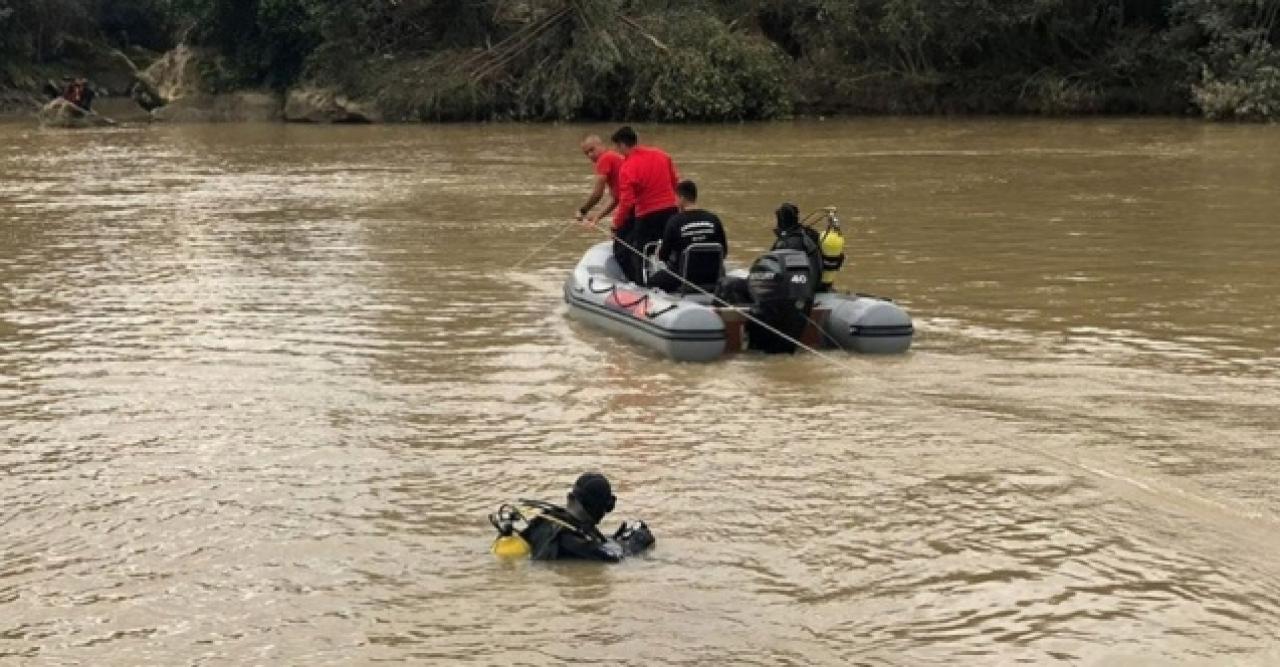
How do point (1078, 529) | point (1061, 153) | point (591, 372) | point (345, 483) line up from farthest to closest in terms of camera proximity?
point (1061, 153), point (591, 372), point (345, 483), point (1078, 529)

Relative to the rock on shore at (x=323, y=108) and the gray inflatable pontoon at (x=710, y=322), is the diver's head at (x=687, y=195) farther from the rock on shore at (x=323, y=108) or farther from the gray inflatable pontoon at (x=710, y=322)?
the rock on shore at (x=323, y=108)

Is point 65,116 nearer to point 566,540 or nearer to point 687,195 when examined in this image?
point 687,195

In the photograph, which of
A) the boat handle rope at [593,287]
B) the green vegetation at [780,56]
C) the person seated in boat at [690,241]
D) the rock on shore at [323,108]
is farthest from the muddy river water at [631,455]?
the rock on shore at [323,108]

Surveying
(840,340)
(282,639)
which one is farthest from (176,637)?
(840,340)

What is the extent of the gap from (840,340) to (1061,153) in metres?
15.9

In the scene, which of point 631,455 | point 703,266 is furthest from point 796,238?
point 631,455

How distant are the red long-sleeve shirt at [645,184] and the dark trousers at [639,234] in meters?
0.05

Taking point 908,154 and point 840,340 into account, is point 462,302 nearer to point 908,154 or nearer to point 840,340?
point 840,340

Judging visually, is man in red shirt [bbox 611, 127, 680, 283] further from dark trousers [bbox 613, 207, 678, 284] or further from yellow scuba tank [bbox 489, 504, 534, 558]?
yellow scuba tank [bbox 489, 504, 534, 558]

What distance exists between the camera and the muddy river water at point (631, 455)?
232 inches

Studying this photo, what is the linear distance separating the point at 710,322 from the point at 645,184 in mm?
1923

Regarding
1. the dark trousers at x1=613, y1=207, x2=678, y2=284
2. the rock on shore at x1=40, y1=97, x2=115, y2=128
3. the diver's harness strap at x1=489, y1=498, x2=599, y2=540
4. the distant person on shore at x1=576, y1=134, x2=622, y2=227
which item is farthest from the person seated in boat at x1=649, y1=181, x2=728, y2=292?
the rock on shore at x1=40, y1=97, x2=115, y2=128

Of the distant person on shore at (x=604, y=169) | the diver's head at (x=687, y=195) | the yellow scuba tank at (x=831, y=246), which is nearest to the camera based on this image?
the yellow scuba tank at (x=831, y=246)

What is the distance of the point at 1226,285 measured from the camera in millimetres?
12836
